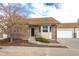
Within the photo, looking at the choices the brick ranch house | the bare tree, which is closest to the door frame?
the brick ranch house

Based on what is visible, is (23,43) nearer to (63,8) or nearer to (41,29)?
(41,29)

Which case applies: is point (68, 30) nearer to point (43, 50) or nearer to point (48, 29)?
point (48, 29)

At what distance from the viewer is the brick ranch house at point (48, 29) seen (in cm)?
402

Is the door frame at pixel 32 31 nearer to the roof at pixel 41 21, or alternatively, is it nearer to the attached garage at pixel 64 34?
the roof at pixel 41 21

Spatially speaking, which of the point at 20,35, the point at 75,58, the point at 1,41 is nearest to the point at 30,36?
the point at 20,35

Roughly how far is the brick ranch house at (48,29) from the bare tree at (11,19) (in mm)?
67

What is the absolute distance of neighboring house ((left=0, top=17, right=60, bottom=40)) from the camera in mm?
4023

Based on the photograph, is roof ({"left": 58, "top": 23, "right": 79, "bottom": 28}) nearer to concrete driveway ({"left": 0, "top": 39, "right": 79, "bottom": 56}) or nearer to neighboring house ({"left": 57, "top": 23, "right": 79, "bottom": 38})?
neighboring house ({"left": 57, "top": 23, "right": 79, "bottom": 38})

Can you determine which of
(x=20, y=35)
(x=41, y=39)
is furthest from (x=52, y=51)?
(x=20, y=35)

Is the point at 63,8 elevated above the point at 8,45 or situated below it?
above

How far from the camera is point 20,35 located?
13.3ft

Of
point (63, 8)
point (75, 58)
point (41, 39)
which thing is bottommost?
point (75, 58)

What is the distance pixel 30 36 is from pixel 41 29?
175 millimetres

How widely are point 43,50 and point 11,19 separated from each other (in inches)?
23.3
